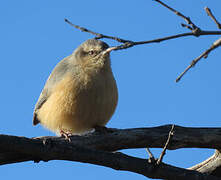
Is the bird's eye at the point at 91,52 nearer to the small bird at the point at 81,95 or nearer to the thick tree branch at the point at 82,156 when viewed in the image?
the small bird at the point at 81,95

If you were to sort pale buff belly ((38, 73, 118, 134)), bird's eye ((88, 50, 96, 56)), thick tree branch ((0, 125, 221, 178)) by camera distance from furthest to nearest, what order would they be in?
bird's eye ((88, 50, 96, 56)), pale buff belly ((38, 73, 118, 134)), thick tree branch ((0, 125, 221, 178))

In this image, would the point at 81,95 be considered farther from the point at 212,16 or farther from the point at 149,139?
the point at 212,16

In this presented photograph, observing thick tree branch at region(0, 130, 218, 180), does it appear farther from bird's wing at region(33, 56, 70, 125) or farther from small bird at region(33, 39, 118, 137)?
bird's wing at region(33, 56, 70, 125)

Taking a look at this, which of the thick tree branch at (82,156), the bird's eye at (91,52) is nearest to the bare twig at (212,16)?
the thick tree branch at (82,156)

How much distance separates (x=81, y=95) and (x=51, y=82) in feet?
3.67

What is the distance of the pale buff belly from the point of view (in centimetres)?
718

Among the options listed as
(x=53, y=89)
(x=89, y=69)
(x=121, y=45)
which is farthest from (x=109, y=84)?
(x=121, y=45)

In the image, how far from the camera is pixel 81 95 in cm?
718

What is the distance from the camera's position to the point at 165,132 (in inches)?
250

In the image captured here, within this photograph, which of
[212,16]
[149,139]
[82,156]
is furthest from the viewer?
[149,139]

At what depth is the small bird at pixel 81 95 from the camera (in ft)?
23.6

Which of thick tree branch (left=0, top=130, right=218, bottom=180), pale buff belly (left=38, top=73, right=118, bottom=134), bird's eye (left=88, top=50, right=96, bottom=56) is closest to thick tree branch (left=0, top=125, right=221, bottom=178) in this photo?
thick tree branch (left=0, top=130, right=218, bottom=180)

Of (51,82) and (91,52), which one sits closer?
(51,82)

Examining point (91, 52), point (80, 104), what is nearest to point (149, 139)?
point (80, 104)
